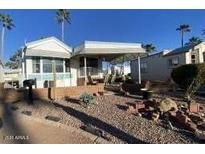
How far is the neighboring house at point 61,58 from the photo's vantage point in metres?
17.3

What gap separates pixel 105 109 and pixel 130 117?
4.88 feet

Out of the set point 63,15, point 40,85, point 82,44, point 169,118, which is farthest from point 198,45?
point 63,15

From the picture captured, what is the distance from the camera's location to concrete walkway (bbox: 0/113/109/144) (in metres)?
6.08

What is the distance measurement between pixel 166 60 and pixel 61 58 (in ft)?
35.0

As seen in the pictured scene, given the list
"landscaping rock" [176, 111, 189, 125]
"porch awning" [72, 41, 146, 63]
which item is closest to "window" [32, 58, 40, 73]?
"porch awning" [72, 41, 146, 63]

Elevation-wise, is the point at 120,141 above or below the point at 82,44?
below

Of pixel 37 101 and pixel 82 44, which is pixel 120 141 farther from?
pixel 82 44

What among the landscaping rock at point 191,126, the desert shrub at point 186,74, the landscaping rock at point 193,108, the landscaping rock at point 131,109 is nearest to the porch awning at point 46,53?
the desert shrub at point 186,74

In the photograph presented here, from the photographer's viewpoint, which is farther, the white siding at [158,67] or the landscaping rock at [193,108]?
the white siding at [158,67]

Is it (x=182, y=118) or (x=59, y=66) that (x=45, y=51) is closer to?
(x=59, y=66)

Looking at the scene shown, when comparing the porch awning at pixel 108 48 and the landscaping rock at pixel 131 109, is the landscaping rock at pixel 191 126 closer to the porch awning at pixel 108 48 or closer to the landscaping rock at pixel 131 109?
the landscaping rock at pixel 131 109

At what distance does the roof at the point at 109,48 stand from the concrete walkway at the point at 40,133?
32.7 feet
